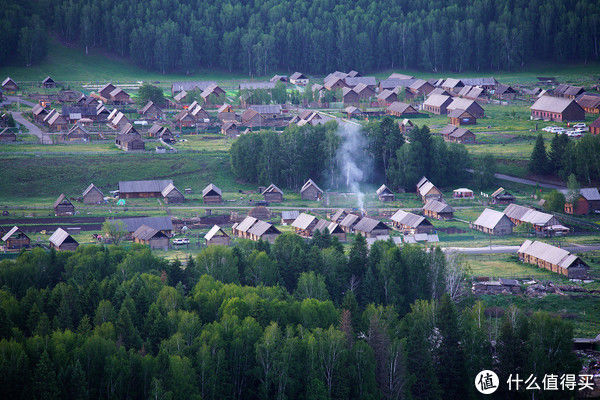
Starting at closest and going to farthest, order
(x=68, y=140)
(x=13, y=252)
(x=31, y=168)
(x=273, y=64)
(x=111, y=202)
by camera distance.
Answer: (x=13, y=252), (x=111, y=202), (x=31, y=168), (x=68, y=140), (x=273, y=64)

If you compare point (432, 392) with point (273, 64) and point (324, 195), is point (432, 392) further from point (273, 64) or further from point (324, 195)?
point (273, 64)

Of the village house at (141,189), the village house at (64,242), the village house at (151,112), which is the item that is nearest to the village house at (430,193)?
the village house at (141,189)

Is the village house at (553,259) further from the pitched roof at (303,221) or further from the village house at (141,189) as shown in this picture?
the village house at (141,189)

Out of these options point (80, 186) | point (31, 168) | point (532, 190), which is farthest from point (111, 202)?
point (532, 190)

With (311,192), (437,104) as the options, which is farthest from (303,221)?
(437,104)

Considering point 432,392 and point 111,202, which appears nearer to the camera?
point 432,392

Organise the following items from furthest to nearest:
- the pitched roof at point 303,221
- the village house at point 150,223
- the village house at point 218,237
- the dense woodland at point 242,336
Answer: the pitched roof at point 303,221 → the village house at point 150,223 → the village house at point 218,237 → the dense woodland at point 242,336
